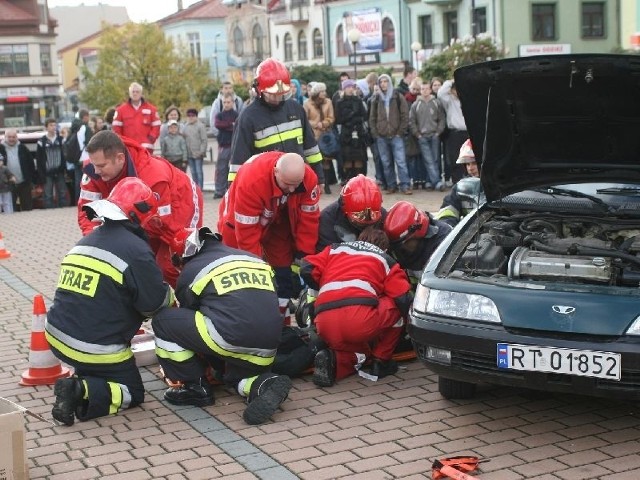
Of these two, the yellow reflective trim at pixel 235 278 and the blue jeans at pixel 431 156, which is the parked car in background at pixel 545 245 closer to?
the yellow reflective trim at pixel 235 278

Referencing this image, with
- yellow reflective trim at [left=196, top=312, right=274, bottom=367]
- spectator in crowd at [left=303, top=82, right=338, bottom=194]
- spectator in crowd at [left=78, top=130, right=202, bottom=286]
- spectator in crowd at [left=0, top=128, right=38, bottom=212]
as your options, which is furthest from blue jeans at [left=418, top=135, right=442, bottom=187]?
yellow reflective trim at [left=196, top=312, right=274, bottom=367]

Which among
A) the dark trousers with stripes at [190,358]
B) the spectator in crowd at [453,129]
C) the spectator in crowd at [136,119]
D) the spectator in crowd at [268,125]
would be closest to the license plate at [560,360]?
the dark trousers with stripes at [190,358]

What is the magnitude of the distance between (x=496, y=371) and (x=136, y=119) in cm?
1156

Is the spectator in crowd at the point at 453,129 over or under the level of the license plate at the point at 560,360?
over

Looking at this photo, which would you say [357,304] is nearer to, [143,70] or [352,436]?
[352,436]

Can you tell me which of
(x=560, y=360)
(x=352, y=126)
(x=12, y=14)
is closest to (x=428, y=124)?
(x=352, y=126)

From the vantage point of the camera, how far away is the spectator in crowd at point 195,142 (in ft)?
60.6

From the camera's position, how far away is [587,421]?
18.5ft

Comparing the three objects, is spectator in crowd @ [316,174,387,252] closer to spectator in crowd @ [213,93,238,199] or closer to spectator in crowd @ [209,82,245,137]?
spectator in crowd @ [213,93,238,199]

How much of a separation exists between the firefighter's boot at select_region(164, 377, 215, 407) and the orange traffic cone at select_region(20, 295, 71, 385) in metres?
1.06

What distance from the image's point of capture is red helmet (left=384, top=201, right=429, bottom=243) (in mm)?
6809

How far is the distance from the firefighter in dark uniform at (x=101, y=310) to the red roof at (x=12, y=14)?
73.9m

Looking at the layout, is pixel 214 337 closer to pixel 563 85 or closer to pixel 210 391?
pixel 210 391

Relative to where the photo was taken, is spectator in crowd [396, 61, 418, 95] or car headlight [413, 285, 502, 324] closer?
car headlight [413, 285, 502, 324]
